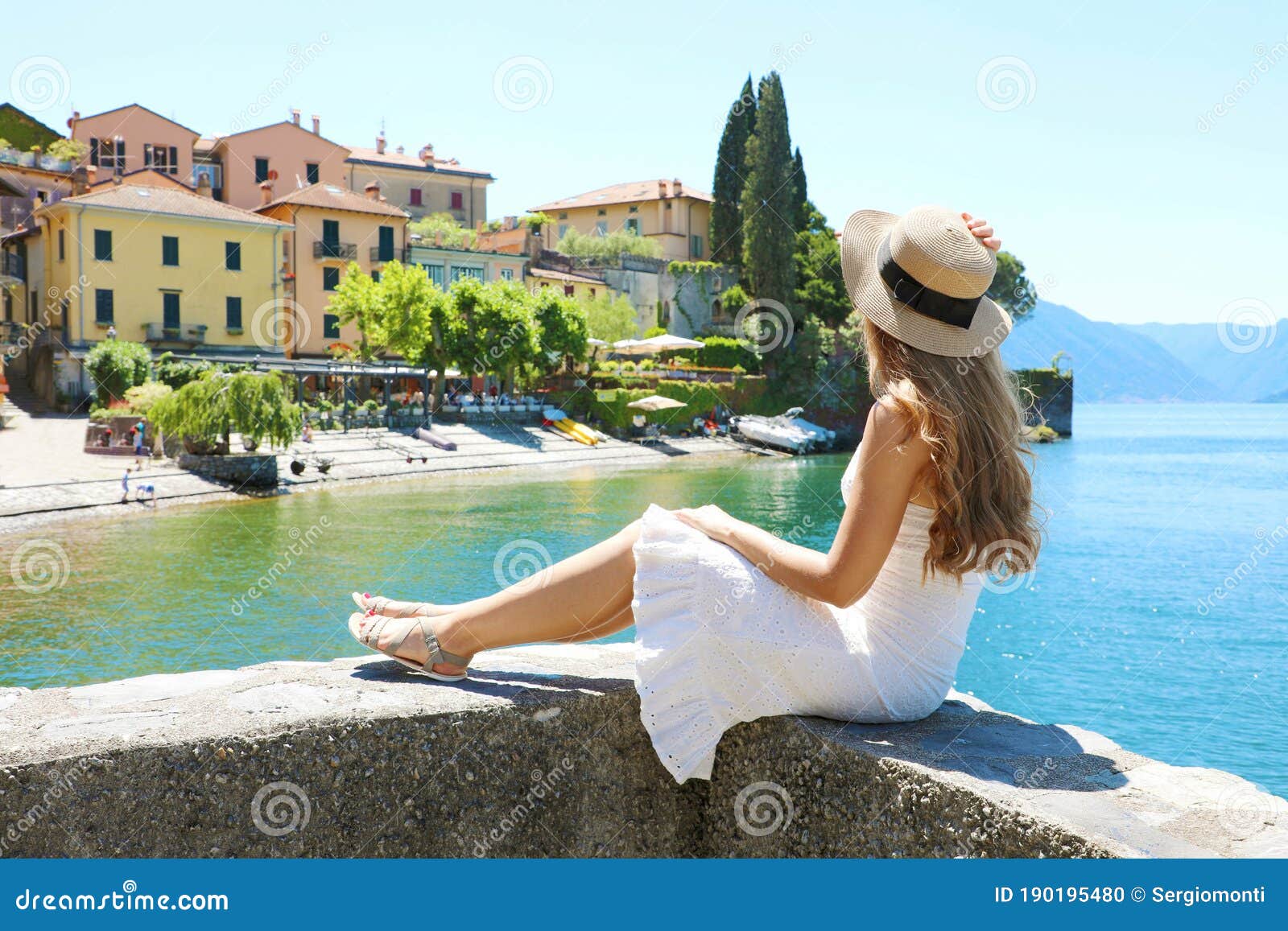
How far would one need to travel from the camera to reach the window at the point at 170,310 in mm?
42250

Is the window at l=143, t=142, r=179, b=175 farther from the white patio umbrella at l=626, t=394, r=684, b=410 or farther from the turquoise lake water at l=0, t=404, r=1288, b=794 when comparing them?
the turquoise lake water at l=0, t=404, r=1288, b=794

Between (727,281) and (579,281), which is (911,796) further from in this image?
(727,281)

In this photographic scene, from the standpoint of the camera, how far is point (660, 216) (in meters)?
71.1

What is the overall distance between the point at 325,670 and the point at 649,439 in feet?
149

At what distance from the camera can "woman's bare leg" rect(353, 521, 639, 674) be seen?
3139mm

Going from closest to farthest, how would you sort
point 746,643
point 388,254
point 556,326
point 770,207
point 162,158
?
point 746,643, point 556,326, point 388,254, point 162,158, point 770,207

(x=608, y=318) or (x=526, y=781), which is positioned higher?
(x=608, y=318)

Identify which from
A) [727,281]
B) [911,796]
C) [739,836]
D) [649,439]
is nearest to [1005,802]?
[911,796]
